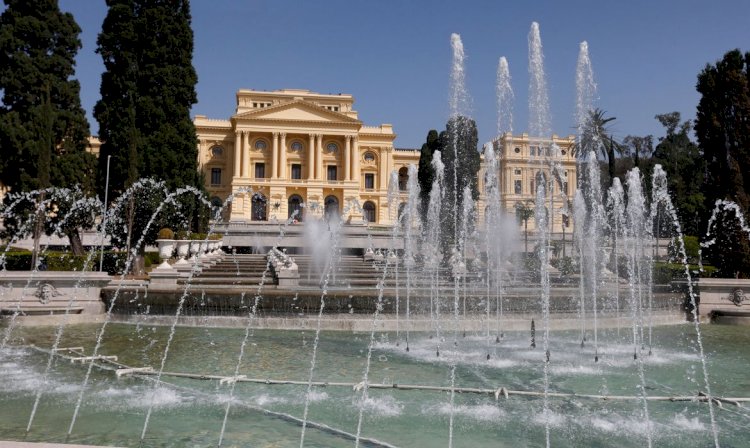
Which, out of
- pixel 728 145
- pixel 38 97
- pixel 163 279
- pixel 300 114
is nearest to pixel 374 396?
pixel 163 279

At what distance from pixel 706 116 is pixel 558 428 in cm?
1705

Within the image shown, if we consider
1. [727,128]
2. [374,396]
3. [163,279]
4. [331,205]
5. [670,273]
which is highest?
[331,205]

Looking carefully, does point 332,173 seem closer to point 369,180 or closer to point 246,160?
point 369,180

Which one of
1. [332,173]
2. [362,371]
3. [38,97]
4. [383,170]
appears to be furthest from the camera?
[383,170]

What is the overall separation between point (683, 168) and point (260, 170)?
131ft

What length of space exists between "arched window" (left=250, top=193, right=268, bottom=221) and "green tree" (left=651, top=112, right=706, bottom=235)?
3557 cm

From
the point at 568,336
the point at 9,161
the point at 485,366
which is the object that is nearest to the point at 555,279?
the point at 568,336

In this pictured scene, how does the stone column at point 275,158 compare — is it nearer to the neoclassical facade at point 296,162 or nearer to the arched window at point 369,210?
the neoclassical facade at point 296,162

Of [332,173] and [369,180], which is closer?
[332,173]

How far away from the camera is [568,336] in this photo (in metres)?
13.1

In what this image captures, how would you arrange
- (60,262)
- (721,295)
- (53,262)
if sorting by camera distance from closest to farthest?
(721,295), (53,262), (60,262)

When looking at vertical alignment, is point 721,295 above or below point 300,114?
below

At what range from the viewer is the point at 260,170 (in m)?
58.9

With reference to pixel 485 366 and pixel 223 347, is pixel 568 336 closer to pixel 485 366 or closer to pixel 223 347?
pixel 485 366
